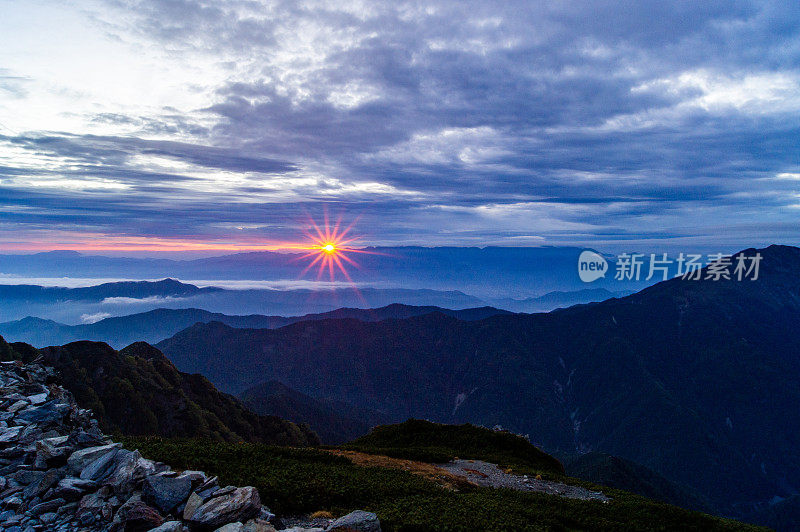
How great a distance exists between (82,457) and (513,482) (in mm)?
44092

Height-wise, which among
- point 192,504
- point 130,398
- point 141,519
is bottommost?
point 130,398

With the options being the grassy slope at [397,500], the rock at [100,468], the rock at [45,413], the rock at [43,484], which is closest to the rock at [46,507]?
the rock at [43,484]

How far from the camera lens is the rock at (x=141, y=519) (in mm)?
16719

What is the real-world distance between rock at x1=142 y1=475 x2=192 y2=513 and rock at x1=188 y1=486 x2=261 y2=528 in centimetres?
137

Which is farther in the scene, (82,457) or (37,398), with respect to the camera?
(37,398)

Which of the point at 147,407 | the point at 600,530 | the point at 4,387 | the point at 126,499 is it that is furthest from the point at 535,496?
the point at 147,407

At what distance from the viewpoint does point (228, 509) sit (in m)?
17.3

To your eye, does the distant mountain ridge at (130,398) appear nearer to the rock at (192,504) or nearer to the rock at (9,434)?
the rock at (9,434)

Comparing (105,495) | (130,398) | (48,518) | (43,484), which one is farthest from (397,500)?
(130,398)

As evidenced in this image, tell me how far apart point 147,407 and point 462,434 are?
5979 inches

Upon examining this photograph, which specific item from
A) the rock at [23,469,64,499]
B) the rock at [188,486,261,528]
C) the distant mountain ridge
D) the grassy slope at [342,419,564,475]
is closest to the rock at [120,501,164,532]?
the rock at [188,486,261,528]

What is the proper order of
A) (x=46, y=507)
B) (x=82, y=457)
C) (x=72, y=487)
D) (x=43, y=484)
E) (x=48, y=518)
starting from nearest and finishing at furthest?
1. (x=48, y=518)
2. (x=46, y=507)
3. (x=72, y=487)
4. (x=43, y=484)
5. (x=82, y=457)

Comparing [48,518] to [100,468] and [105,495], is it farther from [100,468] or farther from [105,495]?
[100,468]

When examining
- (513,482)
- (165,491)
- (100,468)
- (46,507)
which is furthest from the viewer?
(513,482)
